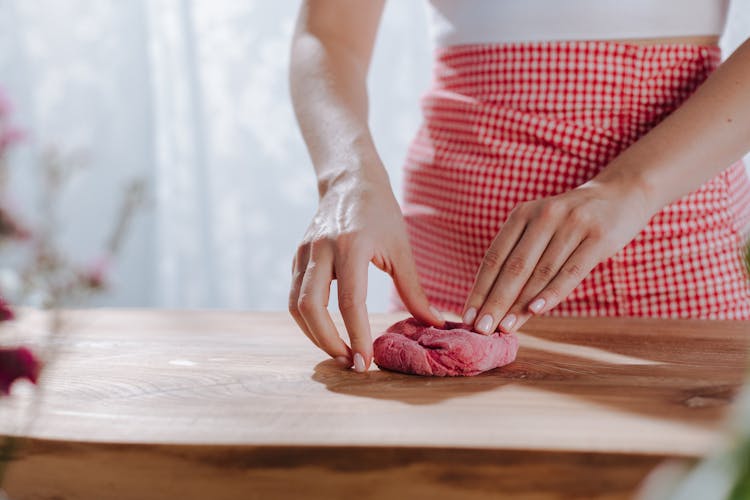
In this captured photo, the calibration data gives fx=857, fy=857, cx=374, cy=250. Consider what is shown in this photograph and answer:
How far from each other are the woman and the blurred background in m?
1.24

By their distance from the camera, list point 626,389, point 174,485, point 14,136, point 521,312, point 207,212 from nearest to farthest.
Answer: point 14,136 → point 174,485 → point 626,389 → point 521,312 → point 207,212

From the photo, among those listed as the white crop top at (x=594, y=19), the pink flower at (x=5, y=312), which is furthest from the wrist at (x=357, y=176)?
the pink flower at (x=5, y=312)

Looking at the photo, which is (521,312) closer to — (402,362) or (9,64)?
(402,362)

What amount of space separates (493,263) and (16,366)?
77 centimetres

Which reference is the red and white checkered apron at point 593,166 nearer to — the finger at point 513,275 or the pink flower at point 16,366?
the finger at point 513,275

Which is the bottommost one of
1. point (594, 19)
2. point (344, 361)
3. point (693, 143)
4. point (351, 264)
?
point (344, 361)

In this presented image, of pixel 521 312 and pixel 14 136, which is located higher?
pixel 14 136

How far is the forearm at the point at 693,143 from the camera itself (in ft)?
3.79

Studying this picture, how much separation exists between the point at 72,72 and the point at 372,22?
2.12m

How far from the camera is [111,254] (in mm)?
418

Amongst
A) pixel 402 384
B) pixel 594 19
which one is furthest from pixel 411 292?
pixel 594 19

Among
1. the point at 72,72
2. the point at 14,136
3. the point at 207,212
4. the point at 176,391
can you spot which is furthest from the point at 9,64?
the point at 14,136

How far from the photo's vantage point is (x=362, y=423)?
817mm

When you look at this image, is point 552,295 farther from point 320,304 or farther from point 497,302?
point 320,304
